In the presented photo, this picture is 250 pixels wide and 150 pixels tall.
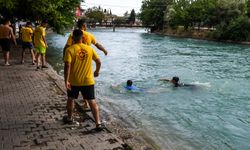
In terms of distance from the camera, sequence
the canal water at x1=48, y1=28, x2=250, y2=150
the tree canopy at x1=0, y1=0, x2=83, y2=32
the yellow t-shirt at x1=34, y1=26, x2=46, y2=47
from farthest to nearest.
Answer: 1. the tree canopy at x1=0, y1=0, x2=83, y2=32
2. the yellow t-shirt at x1=34, y1=26, x2=46, y2=47
3. the canal water at x1=48, y1=28, x2=250, y2=150

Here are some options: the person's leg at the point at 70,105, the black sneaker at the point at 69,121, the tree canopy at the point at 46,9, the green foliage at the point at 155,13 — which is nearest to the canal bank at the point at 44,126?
the black sneaker at the point at 69,121

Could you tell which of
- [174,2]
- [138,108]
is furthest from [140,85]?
[174,2]

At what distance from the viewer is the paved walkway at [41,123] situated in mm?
5973

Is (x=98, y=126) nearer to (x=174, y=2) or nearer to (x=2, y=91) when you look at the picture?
(x=2, y=91)

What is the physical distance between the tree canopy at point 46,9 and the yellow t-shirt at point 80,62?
1558 centimetres

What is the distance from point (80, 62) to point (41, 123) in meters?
1.66

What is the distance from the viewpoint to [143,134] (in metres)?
8.12

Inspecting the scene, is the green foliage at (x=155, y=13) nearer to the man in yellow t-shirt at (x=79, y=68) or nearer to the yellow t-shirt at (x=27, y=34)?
the yellow t-shirt at (x=27, y=34)

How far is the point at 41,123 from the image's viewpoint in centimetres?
713

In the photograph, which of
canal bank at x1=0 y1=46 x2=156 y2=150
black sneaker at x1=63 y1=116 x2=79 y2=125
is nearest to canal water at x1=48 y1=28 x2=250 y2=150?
canal bank at x1=0 y1=46 x2=156 y2=150

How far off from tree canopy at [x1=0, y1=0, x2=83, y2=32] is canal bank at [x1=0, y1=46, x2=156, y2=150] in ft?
40.4

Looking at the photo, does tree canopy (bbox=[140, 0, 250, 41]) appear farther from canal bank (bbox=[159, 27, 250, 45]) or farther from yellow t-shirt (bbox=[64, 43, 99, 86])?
yellow t-shirt (bbox=[64, 43, 99, 86])

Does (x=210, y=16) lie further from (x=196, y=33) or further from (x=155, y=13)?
(x=155, y=13)

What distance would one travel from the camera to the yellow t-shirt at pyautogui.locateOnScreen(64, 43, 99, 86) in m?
6.38
